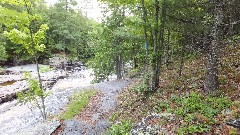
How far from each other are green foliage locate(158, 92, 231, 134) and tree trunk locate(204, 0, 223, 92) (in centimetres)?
62

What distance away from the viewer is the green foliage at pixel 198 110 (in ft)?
26.7

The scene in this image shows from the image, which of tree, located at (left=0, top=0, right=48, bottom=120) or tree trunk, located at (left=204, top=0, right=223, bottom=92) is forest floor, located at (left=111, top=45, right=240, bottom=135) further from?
tree, located at (left=0, top=0, right=48, bottom=120)

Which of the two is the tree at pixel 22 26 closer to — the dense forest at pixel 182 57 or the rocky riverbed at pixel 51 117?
the dense forest at pixel 182 57

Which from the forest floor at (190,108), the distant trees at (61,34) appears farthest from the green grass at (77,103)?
the distant trees at (61,34)

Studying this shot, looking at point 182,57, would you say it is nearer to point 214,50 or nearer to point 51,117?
point 214,50

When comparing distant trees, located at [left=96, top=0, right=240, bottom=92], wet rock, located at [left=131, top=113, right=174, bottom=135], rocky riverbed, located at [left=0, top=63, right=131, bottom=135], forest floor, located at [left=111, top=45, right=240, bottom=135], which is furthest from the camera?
rocky riverbed, located at [left=0, top=63, right=131, bottom=135]

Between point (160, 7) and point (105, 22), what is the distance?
35.9 ft

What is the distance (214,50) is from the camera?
9734 millimetres

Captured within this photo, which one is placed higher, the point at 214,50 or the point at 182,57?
the point at 214,50

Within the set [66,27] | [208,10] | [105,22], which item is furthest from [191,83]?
[66,27]

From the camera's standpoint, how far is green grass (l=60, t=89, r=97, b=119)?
1522cm

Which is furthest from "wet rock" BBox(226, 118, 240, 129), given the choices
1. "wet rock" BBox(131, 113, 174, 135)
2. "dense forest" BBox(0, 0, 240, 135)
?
"wet rock" BBox(131, 113, 174, 135)

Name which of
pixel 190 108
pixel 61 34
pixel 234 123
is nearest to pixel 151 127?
pixel 190 108

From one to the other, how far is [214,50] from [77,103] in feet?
35.1
